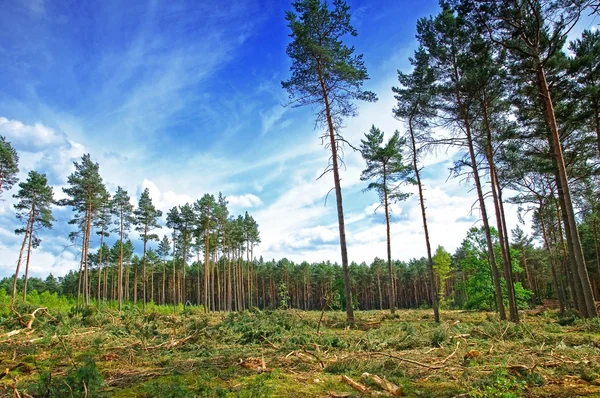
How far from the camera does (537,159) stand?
1844 centimetres

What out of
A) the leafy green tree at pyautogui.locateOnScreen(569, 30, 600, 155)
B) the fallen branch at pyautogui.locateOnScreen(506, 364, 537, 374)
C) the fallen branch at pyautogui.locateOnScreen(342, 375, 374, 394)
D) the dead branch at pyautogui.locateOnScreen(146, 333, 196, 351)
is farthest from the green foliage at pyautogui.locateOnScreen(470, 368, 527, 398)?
the leafy green tree at pyautogui.locateOnScreen(569, 30, 600, 155)

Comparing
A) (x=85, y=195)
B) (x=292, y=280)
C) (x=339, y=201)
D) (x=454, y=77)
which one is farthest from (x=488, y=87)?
(x=292, y=280)

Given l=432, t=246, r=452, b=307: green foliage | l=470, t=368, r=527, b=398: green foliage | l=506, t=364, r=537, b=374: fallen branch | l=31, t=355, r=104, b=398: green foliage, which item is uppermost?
l=432, t=246, r=452, b=307: green foliage

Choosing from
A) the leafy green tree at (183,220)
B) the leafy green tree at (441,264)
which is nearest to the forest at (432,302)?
the leafy green tree at (183,220)

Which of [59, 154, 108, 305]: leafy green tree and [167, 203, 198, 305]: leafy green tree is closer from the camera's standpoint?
[59, 154, 108, 305]: leafy green tree

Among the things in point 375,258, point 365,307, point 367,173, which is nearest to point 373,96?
point 367,173

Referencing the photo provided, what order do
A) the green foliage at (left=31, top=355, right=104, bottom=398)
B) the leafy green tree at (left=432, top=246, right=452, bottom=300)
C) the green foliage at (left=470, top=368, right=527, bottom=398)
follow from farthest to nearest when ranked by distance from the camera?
1. the leafy green tree at (left=432, top=246, right=452, bottom=300)
2. the green foliage at (left=31, top=355, right=104, bottom=398)
3. the green foliage at (left=470, top=368, right=527, bottom=398)

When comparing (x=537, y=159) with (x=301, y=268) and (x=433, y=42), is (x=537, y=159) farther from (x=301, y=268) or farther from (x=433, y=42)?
(x=301, y=268)

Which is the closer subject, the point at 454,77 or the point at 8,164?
the point at 454,77

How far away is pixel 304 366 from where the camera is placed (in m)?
6.51

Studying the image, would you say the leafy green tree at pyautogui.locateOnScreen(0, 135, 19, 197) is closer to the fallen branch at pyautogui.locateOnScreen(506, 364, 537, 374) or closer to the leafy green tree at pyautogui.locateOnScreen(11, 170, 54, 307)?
the leafy green tree at pyautogui.locateOnScreen(11, 170, 54, 307)

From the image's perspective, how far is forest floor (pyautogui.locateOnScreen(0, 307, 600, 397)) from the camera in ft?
15.0

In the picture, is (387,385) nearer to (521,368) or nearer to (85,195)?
(521,368)

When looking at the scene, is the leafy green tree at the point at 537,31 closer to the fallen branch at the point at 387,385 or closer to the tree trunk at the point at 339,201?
the tree trunk at the point at 339,201
